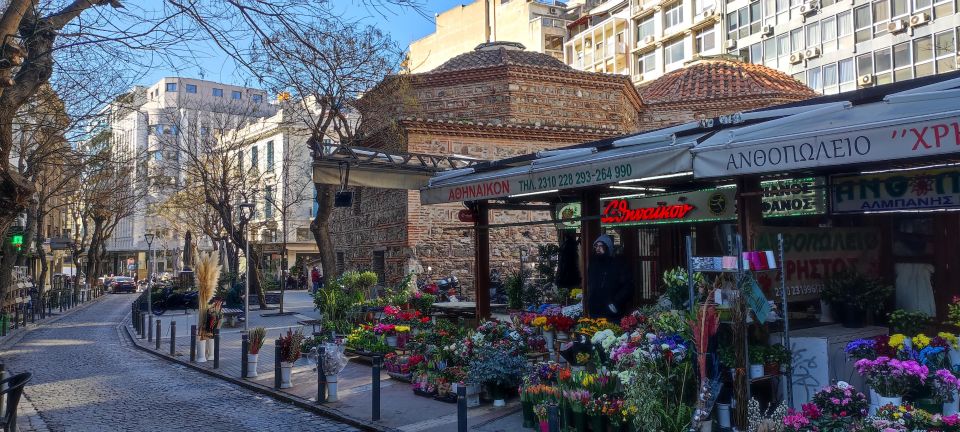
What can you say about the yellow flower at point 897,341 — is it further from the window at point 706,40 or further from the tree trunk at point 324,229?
the window at point 706,40

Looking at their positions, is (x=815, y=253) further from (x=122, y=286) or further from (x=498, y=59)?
(x=122, y=286)

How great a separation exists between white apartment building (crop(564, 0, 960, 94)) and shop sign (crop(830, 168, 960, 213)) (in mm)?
24927

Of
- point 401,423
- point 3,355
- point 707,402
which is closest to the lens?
point 707,402

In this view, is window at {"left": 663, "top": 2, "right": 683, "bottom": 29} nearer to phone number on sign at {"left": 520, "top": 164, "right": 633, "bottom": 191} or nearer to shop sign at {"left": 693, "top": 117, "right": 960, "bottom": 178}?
phone number on sign at {"left": 520, "top": 164, "right": 633, "bottom": 191}

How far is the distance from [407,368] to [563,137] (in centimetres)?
1332

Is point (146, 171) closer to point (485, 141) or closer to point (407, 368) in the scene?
point (485, 141)

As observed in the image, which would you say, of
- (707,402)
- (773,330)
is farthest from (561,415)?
(773,330)

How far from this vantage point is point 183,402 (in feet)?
35.0

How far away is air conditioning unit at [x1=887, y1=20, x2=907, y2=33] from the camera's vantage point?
1225 inches

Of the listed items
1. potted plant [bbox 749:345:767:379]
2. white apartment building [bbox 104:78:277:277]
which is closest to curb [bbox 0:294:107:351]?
white apartment building [bbox 104:78:277:277]

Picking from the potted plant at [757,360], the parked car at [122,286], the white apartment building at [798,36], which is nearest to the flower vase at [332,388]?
the potted plant at [757,360]

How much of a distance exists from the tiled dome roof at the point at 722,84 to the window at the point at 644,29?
22.4 m

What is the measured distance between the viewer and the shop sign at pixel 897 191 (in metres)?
6.61

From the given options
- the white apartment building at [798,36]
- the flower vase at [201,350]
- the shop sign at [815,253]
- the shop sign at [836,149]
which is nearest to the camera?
the shop sign at [836,149]
